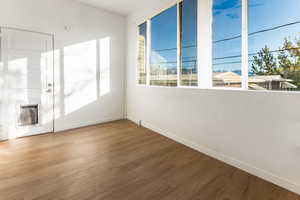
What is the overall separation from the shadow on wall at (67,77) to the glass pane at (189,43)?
A: 7.77 feet

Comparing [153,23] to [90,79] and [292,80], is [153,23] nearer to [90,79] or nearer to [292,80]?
[90,79]

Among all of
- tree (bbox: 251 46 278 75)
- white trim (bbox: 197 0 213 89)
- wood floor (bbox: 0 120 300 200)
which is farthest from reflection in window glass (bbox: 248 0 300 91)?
wood floor (bbox: 0 120 300 200)

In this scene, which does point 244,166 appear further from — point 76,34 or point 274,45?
point 76,34

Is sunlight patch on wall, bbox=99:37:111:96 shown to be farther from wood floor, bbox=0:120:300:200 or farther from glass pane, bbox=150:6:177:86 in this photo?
wood floor, bbox=0:120:300:200

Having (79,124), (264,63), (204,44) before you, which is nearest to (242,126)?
(264,63)

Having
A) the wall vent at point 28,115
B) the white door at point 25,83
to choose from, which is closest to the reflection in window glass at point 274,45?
the white door at point 25,83

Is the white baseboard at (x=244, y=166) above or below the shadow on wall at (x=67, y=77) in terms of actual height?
below

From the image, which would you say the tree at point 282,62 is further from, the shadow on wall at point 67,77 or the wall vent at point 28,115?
the wall vent at point 28,115

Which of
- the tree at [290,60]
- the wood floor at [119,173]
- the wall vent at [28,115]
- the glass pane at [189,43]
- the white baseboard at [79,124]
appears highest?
the glass pane at [189,43]

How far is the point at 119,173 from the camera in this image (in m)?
2.11

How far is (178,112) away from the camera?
3.18m

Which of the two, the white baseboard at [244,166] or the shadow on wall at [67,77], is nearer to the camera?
the white baseboard at [244,166]

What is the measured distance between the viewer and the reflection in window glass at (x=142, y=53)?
4.40 meters

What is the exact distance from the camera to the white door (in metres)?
3.25
